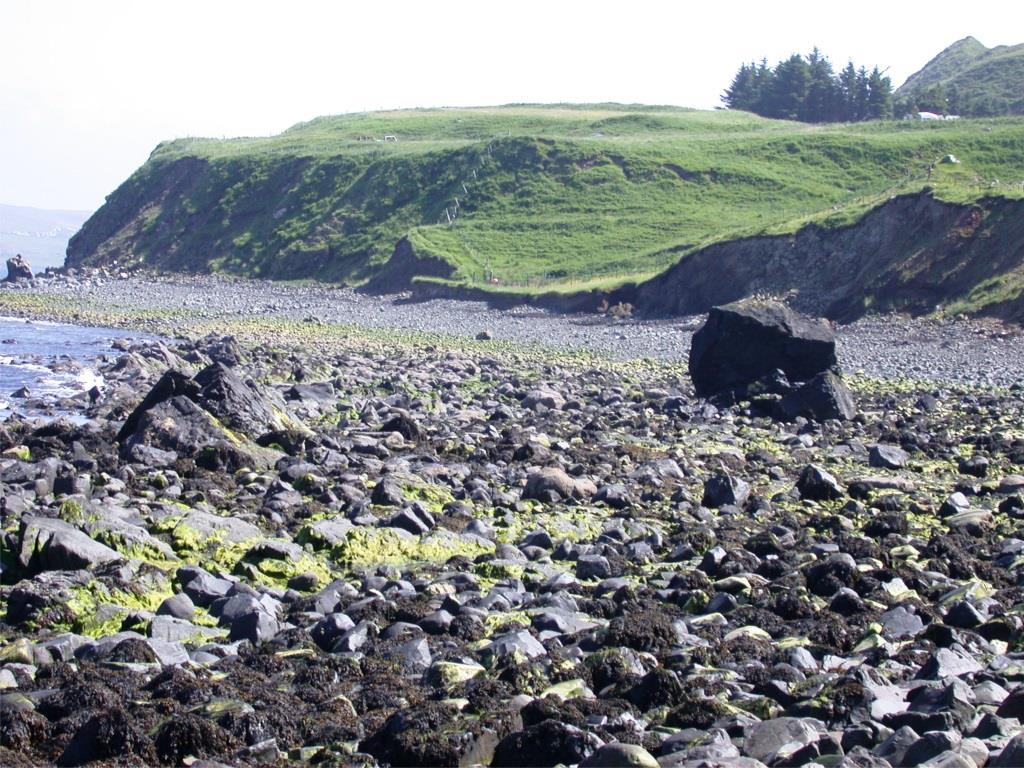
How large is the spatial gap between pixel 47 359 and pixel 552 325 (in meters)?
23.3

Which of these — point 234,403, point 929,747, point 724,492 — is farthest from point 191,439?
point 929,747

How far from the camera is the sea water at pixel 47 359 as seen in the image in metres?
32.0

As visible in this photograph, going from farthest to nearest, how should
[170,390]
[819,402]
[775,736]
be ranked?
[819,402] < [170,390] < [775,736]

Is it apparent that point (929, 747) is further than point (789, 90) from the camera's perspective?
No

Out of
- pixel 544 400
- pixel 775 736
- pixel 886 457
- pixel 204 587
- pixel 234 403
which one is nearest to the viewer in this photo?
pixel 775 736

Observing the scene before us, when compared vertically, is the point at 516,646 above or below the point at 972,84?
below

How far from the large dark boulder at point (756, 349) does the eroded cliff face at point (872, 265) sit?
18.0 m

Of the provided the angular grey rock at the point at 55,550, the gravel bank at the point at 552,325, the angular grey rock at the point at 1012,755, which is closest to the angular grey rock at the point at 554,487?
the angular grey rock at the point at 55,550

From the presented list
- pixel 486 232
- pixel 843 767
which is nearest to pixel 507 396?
pixel 843 767

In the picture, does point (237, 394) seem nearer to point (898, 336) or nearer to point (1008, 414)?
point (1008, 414)

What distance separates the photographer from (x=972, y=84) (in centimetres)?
14050

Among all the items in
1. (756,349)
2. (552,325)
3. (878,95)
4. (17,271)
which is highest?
(878,95)

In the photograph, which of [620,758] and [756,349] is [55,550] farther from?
[756,349]

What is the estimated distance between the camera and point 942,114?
11350cm
